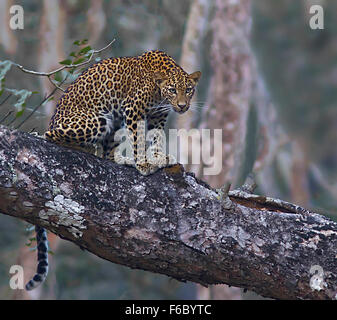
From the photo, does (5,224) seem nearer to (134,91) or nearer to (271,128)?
(271,128)

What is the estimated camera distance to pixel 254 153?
13.9 meters

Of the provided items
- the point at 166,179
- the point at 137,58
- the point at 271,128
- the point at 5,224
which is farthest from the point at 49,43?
the point at 166,179

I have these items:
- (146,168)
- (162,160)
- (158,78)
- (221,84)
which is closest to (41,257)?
(146,168)

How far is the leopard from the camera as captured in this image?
16.6 ft

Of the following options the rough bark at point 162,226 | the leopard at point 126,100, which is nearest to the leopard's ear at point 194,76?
the leopard at point 126,100

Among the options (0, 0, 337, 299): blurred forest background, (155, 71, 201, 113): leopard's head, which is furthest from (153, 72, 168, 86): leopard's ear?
(0, 0, 337, 299): blurred forest background

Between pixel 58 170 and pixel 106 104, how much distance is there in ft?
4.14

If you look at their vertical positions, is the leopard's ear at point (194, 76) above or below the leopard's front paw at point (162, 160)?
above

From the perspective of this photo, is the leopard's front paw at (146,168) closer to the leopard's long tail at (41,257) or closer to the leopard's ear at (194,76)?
the leopard's long tail at (41,257)

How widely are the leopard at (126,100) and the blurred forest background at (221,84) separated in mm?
4963

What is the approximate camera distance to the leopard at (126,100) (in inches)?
199

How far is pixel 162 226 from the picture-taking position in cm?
418

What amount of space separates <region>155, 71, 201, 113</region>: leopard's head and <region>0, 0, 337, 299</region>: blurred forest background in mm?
4986

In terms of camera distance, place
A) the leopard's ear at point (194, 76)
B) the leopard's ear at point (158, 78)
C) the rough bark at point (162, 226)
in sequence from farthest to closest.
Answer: the leopard's ear at point (194, 76) → the leopard's ear at point (158, 78) → the rough bark at point (162, 226)
